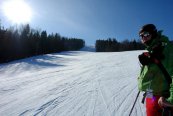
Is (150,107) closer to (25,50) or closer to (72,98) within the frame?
(72,98)

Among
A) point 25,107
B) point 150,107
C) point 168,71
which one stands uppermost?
Answer: point 168,71

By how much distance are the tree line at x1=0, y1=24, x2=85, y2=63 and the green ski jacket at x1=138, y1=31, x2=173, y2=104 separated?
4554cm

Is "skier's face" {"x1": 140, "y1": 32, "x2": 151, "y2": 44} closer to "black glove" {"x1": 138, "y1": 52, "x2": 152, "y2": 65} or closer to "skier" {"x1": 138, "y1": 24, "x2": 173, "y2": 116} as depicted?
"skier" {"x1": 138, "y1": 24, "x2": 173, "y2": 116}

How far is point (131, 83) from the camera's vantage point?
1099cm

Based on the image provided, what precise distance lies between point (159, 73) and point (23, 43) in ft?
172

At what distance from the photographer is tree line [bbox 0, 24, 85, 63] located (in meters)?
48.2

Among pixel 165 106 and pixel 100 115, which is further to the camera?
pixel 100 115

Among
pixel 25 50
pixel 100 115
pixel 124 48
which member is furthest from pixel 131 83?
pixel 124 48

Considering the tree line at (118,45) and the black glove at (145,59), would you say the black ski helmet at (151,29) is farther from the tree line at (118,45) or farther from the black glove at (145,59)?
the tree line at (118,45)

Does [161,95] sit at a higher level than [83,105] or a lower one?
→ higher

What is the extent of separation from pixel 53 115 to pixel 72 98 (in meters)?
1.94

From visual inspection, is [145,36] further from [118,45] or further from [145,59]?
[118,45]

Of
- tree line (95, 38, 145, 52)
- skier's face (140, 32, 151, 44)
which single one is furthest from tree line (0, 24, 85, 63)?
skier's face (140, 32, 151, 44)

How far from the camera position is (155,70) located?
130 inches
